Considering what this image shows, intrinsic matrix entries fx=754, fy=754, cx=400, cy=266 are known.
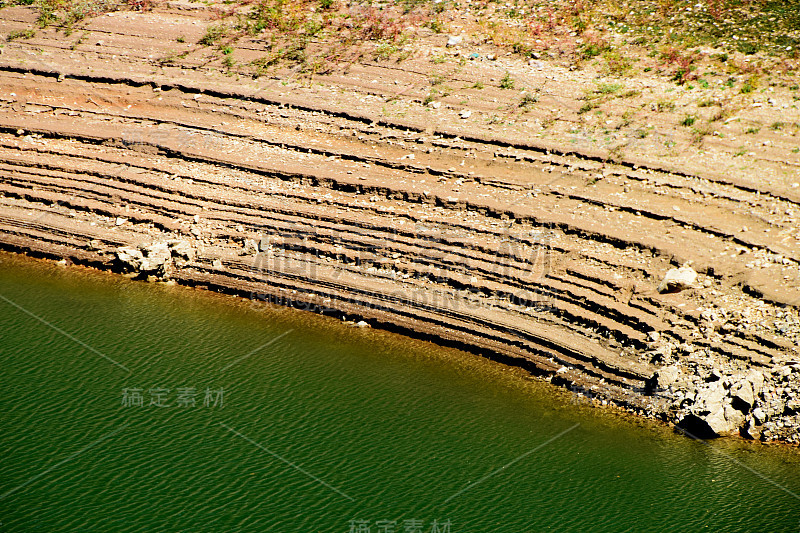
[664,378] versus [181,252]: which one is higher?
[181,252]

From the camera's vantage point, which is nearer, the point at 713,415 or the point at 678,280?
the point at 713,415

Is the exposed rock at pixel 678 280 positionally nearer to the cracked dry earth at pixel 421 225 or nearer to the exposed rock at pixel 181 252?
the cracked dry earth at pixel 421 225

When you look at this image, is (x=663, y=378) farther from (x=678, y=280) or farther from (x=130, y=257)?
(x=130, y=257)

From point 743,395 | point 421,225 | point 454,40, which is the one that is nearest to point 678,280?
point 743,395

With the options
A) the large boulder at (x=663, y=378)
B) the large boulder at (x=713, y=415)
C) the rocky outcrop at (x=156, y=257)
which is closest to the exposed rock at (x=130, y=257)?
the rocky outcrop at (x=156, y=257)

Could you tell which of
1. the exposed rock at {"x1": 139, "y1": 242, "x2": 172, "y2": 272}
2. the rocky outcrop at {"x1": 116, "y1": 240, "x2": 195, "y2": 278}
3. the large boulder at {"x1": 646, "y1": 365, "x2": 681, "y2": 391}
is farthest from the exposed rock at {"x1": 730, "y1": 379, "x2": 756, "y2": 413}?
the exposed rock at {"x1": 139, "y1": 242, "x2": 172, "y2": 272}

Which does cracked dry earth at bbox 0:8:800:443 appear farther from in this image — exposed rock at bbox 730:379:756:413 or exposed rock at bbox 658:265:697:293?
exposed rock at bbox 658:265:697:293
